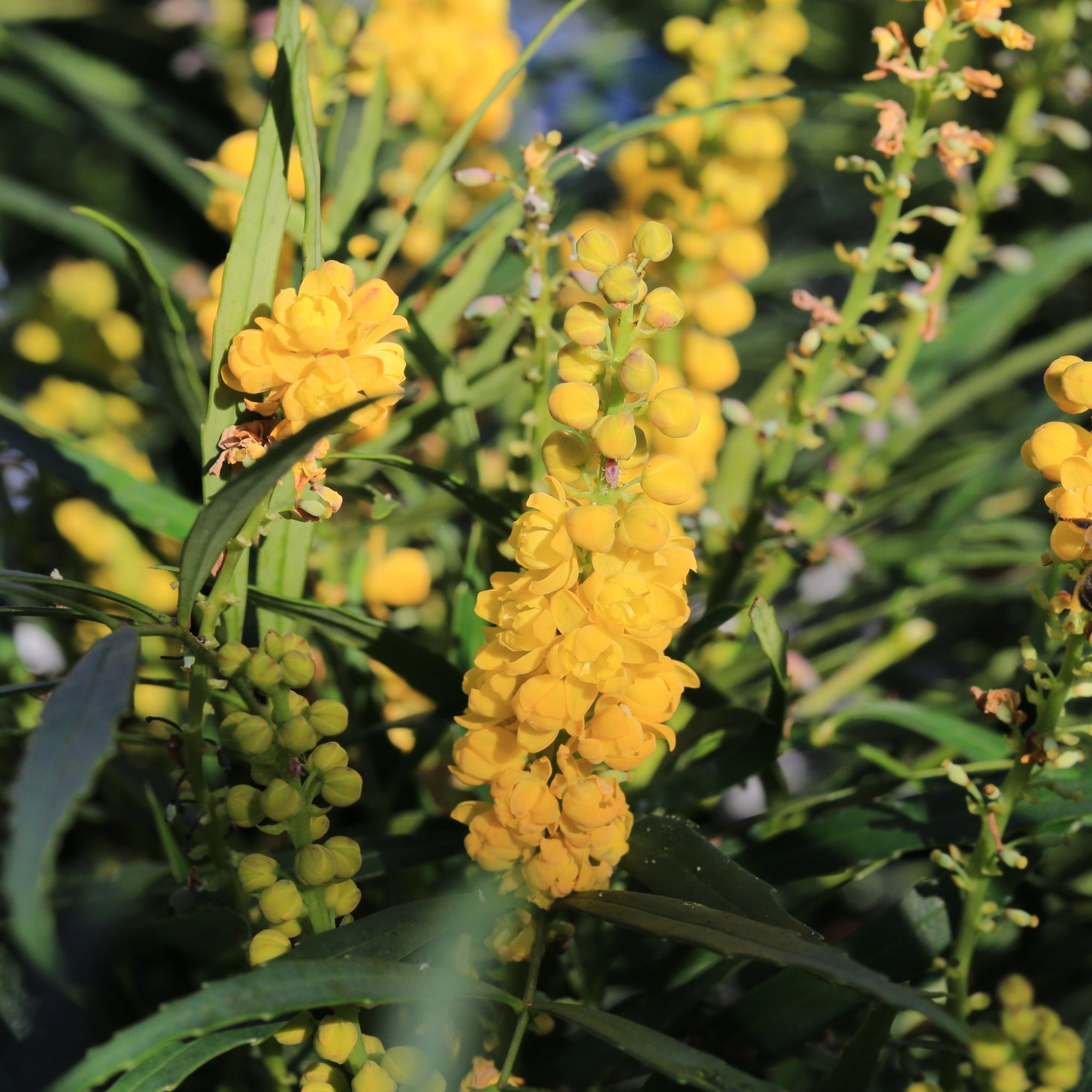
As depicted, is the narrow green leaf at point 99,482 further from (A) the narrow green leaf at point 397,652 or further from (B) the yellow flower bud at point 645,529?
(B) the yellow flower bud at point 645,529

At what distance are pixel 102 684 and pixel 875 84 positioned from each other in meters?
1.07

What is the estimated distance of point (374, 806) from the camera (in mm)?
559

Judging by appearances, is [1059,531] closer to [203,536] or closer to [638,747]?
[638,747]

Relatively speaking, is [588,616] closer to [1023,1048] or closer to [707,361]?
[1023,1048]

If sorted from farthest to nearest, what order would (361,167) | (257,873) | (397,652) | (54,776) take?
1. (361,167)
2. (397,652)
3. (257,873)
4. (54,776)

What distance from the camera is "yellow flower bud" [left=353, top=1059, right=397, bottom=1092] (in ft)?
1.14

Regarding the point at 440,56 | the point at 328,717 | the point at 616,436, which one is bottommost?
the point at 328,717

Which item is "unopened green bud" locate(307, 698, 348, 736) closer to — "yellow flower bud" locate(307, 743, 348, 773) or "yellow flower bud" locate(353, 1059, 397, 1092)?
"yellow flower bud" locate(307, 743, 348, 773)

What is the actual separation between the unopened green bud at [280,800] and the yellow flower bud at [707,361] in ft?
1.41

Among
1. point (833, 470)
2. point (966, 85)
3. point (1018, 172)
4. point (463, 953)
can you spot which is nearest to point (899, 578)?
point (833, 470)

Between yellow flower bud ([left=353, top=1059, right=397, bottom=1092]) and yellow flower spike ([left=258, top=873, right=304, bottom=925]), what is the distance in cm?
6

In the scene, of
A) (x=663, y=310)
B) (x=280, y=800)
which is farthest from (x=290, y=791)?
(x=663, y=310)

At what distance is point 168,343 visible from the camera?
50cm

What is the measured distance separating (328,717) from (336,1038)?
0.11 m
